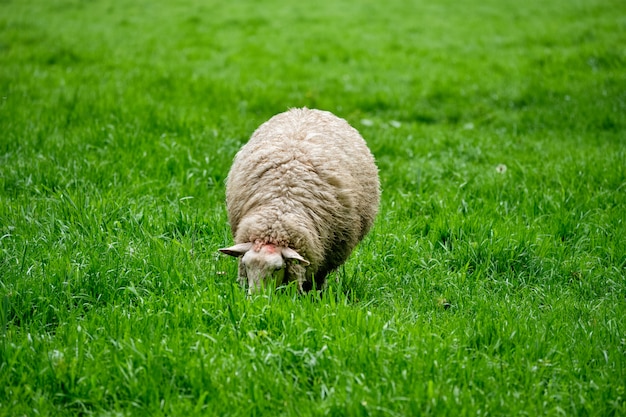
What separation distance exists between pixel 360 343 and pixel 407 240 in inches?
74.0

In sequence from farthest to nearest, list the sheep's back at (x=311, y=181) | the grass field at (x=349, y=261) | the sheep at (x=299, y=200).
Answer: the sheep's back at (x=311, y=181), the sheep at (x=299, y=200), the grass field at (x=349, y=261)

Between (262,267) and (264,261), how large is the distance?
0.13ft

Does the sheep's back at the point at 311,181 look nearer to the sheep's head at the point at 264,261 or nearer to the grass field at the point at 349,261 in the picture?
the sheep's head at the point at 264,261

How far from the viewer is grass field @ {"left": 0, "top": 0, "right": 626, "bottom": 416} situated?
3367mm

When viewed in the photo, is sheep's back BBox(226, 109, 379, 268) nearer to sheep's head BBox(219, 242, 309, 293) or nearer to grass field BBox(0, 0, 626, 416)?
sheep's head BBox(219, 242, 309, 293)

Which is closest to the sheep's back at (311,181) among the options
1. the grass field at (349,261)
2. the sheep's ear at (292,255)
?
the sheep's ear at (292,255)

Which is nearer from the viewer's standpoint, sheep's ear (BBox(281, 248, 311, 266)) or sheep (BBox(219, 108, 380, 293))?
sheep's ear (BBox(281, 248, 311, 266))

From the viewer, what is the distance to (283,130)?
504 centimetres

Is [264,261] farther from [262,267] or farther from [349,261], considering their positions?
[349,261]

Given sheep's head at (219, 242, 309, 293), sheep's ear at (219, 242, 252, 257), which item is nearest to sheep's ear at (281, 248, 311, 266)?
sheep's head at (219, 242, 309, 293)

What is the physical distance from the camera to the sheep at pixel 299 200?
165 inches

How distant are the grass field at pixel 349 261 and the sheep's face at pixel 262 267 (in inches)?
4.5

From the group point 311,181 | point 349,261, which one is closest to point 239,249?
point 311,181

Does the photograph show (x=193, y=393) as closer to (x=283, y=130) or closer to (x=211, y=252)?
(x=211, y=252)
